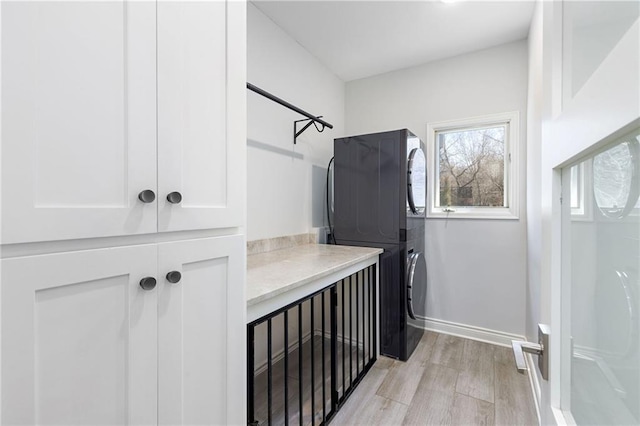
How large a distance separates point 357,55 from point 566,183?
2.51 m

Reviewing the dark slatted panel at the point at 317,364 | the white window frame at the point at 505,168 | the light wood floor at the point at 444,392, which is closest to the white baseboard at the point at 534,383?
the light wood floor at the point at 444,392

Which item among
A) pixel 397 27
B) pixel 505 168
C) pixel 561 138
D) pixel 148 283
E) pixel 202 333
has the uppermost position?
pixel 397 27

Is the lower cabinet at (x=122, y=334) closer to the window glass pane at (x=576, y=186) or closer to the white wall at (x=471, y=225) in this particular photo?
the window glass pane at (x=576, y=186)

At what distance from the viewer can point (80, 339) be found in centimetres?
59

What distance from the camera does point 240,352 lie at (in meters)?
0.93

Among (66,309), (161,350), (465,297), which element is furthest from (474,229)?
(66,309)

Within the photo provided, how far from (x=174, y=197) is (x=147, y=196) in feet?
0.21

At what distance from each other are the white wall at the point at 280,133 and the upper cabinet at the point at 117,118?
3.90 ft

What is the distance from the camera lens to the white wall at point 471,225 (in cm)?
244

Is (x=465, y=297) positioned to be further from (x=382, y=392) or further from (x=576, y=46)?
(x=576, y=46)

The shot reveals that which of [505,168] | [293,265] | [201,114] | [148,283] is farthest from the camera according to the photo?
[505,168]

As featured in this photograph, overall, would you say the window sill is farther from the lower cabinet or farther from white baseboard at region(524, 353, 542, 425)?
the lower cabinet

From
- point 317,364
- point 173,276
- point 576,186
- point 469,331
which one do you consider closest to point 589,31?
point 576,186

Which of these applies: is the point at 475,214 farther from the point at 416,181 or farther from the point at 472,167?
the point at 416,181
